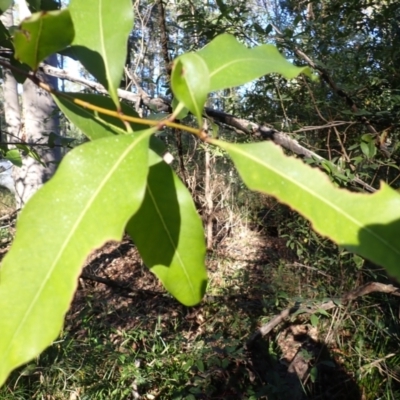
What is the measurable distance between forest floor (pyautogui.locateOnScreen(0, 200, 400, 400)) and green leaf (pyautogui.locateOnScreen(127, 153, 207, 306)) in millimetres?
1521

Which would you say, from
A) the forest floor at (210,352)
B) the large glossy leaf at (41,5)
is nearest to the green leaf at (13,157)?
the large glossy leaf at (41,5)

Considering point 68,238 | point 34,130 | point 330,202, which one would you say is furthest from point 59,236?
point 34,130

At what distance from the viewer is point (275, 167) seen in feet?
1.25

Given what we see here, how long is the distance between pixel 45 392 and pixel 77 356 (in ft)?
0.83

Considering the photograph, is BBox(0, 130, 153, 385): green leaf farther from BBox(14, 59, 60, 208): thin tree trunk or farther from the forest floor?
BBox(14, 59, 60, 208): thin tree trunk

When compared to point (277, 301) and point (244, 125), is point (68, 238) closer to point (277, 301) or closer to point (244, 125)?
point (244, 125)

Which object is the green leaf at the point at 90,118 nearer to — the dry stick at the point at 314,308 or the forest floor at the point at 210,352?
the dry stick at the point at 314,308

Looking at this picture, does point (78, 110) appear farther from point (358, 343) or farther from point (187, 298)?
point (358, 343)

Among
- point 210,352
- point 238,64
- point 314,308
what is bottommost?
point 210,352

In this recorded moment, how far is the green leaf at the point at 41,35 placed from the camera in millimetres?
366

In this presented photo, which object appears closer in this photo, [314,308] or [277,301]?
[314,308]

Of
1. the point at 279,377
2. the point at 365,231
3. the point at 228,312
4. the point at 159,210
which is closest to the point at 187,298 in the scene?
the point at 159,210

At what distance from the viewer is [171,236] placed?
442mm

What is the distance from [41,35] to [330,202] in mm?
319
